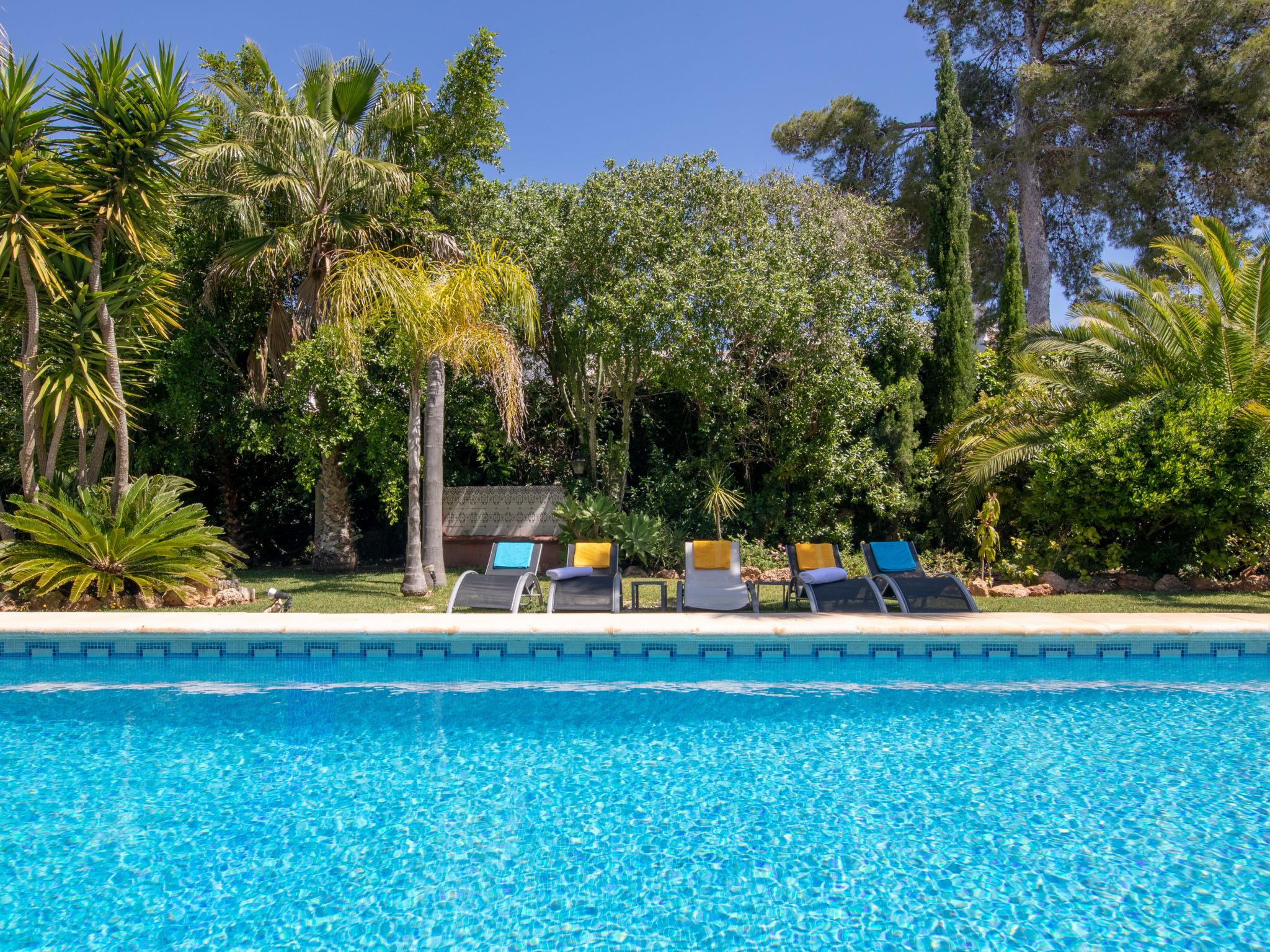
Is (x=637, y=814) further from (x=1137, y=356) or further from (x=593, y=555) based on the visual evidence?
(x=1137, y=356)

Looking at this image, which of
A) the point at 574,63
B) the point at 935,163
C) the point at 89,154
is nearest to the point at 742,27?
the point at 574,63

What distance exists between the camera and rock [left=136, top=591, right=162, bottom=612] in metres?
9.25

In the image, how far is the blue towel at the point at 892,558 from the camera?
958cm

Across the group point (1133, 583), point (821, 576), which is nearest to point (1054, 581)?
point (1133, 583)

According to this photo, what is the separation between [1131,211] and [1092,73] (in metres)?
3.64

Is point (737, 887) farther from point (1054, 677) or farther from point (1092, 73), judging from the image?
point (1092, 73)

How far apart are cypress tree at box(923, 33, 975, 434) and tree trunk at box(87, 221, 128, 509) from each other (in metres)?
13.2

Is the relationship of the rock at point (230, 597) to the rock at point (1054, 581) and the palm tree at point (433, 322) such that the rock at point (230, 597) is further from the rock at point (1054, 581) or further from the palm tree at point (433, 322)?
the rock at point (1054, 581)

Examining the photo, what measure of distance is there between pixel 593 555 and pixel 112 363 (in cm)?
626

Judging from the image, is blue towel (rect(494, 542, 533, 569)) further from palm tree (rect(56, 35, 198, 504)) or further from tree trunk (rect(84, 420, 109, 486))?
tree trunk (rect(84, 420, 109, 486))

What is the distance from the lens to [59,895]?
3.36m

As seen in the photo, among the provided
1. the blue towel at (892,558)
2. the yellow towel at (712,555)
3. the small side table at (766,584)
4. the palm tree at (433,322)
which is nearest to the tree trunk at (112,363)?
the palm tree at (433,322)

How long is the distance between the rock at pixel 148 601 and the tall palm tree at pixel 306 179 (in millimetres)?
3974

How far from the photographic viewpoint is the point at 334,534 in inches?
556
